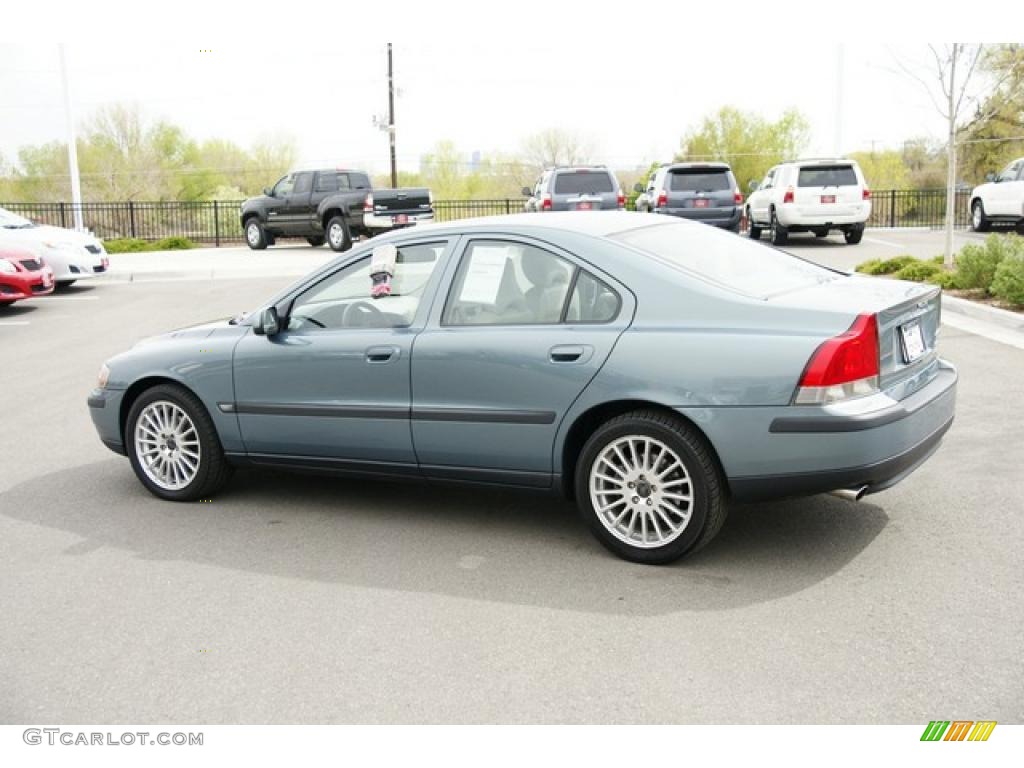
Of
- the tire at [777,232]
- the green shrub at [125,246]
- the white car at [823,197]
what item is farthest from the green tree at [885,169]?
the green shrub at [125,246]

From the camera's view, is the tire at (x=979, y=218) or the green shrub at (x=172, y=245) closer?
the tire at (x=979, y=218)

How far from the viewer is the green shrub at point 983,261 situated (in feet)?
43.3

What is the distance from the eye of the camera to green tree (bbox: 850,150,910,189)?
2292 inches

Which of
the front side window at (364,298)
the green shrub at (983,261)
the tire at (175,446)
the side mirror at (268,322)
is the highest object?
the front side window at (364,298)

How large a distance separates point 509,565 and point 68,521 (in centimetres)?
258

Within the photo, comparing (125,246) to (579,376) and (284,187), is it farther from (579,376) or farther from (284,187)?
(579,376)

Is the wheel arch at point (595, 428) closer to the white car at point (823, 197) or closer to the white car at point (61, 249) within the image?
the white car at point (61, 249)

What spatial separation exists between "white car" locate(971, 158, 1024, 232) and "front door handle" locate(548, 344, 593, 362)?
2281 centimetres

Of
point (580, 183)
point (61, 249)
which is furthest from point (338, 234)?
point (61, 249)

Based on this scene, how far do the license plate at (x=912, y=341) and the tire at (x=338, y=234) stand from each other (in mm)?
21777

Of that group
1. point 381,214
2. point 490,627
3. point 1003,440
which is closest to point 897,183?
point 381,214

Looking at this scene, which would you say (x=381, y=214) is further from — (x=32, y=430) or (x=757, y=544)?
(x=757, y=544)

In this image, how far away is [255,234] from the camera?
29.3m

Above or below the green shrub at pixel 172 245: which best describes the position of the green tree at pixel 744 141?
above
